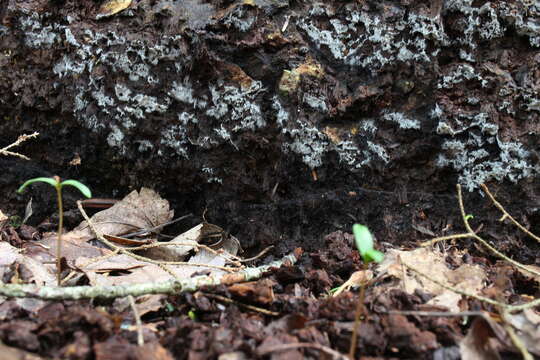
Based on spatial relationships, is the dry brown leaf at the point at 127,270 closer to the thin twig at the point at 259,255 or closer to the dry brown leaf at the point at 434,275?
→ the thin twig at the point at 259,255

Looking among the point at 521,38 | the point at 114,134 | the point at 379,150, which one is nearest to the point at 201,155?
the point at 114,134

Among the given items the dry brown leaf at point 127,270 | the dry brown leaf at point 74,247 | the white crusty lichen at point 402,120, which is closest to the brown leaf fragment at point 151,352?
the dry brown leaf at point 127,270

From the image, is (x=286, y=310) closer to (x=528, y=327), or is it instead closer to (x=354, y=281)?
(x=354, y=281)

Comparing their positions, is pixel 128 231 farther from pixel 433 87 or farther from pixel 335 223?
pixel 433 87

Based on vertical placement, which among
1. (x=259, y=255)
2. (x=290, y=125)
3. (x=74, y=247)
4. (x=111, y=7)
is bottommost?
(x=259, y=255)

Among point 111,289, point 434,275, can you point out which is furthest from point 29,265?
point 434,275

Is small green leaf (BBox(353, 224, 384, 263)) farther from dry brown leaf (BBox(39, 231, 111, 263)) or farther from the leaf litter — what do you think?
dry brown leaf (BBox(39, 231, 111, 263))

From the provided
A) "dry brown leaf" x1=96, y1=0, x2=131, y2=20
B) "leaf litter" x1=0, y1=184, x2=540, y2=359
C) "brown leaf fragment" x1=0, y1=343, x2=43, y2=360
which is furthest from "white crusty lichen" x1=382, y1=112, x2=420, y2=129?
"brown leaf fragment" x1=0, y1=343, x2=43, y2=360

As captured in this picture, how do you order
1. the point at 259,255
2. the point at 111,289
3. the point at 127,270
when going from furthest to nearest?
the point at 259,255, the point at 127,270, the point at 111,289
